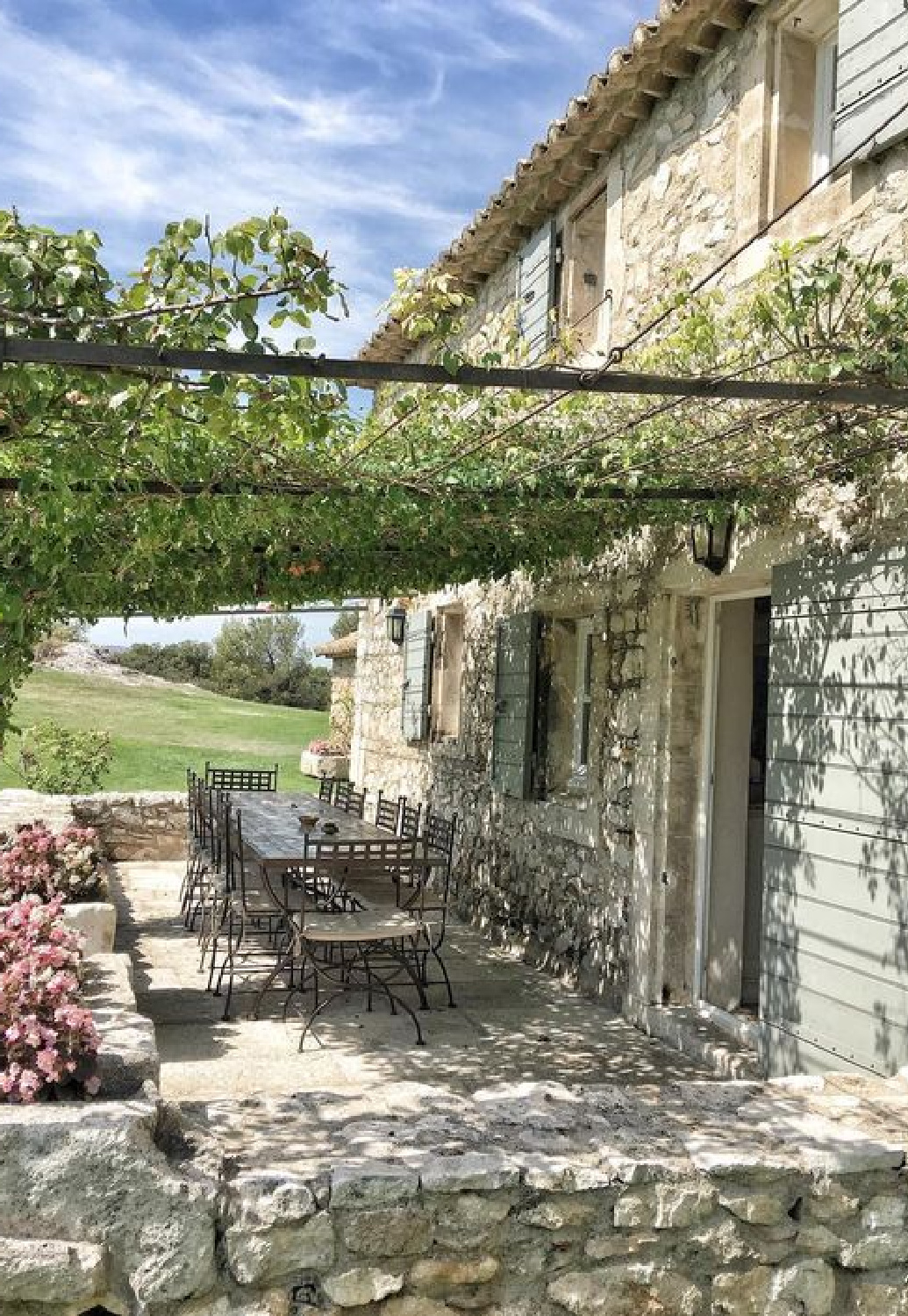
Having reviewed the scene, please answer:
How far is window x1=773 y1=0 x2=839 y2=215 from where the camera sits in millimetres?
4969

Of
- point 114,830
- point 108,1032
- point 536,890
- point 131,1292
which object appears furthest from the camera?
point 114,830

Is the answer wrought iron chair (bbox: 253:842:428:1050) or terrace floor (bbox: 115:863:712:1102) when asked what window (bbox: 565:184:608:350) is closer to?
wrought iron chair (bbox: 253:842:428:1050)

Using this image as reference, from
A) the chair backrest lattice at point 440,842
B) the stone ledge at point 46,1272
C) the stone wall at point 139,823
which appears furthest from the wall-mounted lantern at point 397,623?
the stone ledge at point 46,1272

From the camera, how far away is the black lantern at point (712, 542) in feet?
17.6

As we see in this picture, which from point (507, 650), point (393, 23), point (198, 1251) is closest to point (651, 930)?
point (507, 650)

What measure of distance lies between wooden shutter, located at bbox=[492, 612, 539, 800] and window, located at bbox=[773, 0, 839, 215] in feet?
10.6

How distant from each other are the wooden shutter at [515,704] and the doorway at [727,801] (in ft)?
5.63

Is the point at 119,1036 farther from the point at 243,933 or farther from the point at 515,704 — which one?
the point at 515,704

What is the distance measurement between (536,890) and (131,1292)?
17.1 ft

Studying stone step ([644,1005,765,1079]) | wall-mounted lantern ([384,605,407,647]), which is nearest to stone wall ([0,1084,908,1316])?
stone step ([644,1005,765,1079])

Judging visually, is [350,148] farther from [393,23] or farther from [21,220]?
[21,220]

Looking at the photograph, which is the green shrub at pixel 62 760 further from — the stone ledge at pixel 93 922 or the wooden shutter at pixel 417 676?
the stone ledge at pixel 93 922

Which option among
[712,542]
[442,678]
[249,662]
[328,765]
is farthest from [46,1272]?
[249,662]

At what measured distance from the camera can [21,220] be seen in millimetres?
2428
